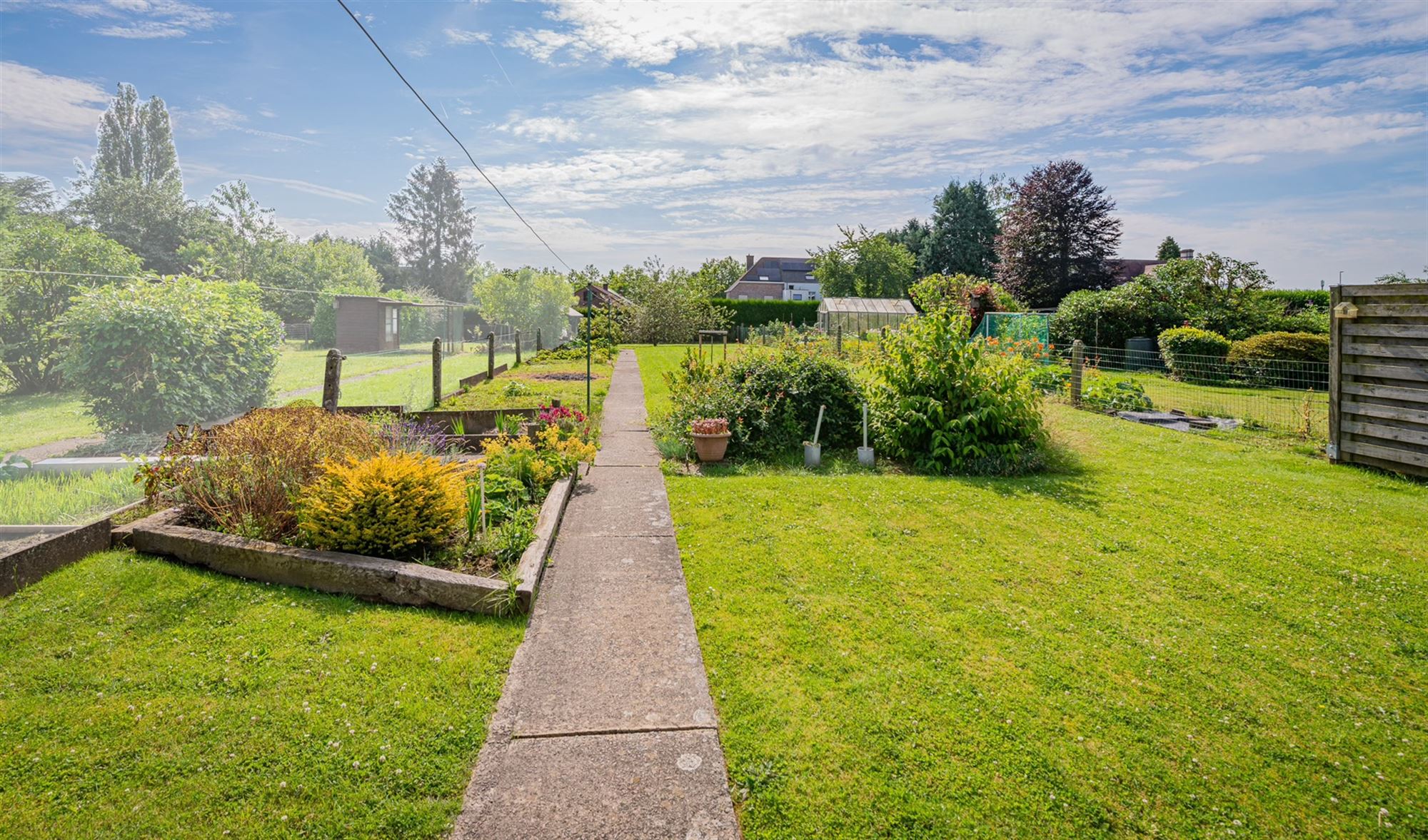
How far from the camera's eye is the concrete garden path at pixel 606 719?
2.40 metres

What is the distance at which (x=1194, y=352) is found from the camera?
697 inches

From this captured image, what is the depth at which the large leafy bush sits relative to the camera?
15.5 ft

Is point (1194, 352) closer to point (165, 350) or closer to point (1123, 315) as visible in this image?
point (1123, 315)

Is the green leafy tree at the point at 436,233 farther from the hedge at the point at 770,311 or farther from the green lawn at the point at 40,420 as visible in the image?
the green lawn at the point at 40,420

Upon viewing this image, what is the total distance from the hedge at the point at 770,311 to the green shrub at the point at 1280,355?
20967mm

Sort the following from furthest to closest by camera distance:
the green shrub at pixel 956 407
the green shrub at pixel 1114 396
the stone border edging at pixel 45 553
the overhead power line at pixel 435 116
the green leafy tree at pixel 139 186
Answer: the green shrub at pixel 1114 396 < the green shrub at pixel 956 407 < the green leafy tree at pixel 139 186 < the overhead power line at pixel 435 116 < the stone border edging at pixel 45 553

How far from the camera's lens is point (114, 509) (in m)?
5.27

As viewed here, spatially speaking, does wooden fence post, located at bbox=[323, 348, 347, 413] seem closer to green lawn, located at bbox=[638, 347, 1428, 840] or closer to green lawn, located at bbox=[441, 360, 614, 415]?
green lawn, located at bbox=[441, 360, 614, 415]

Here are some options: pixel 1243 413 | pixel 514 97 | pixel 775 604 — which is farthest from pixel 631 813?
pixel 1243 413

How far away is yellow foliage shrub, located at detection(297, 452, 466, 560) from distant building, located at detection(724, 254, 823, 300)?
5274 centimetres

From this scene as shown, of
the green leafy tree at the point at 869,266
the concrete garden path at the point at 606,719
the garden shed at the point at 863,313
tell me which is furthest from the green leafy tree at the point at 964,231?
the concrete garden path at the point at 606,719

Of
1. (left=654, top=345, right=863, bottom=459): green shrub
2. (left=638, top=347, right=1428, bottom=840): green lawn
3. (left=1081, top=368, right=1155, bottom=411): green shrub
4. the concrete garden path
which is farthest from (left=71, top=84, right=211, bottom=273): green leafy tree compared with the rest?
(left=1081, top=368, right=1155, bottom=411): green shrub

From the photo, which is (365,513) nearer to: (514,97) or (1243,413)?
(514,97)

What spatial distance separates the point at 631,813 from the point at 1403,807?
3026 millimetres
